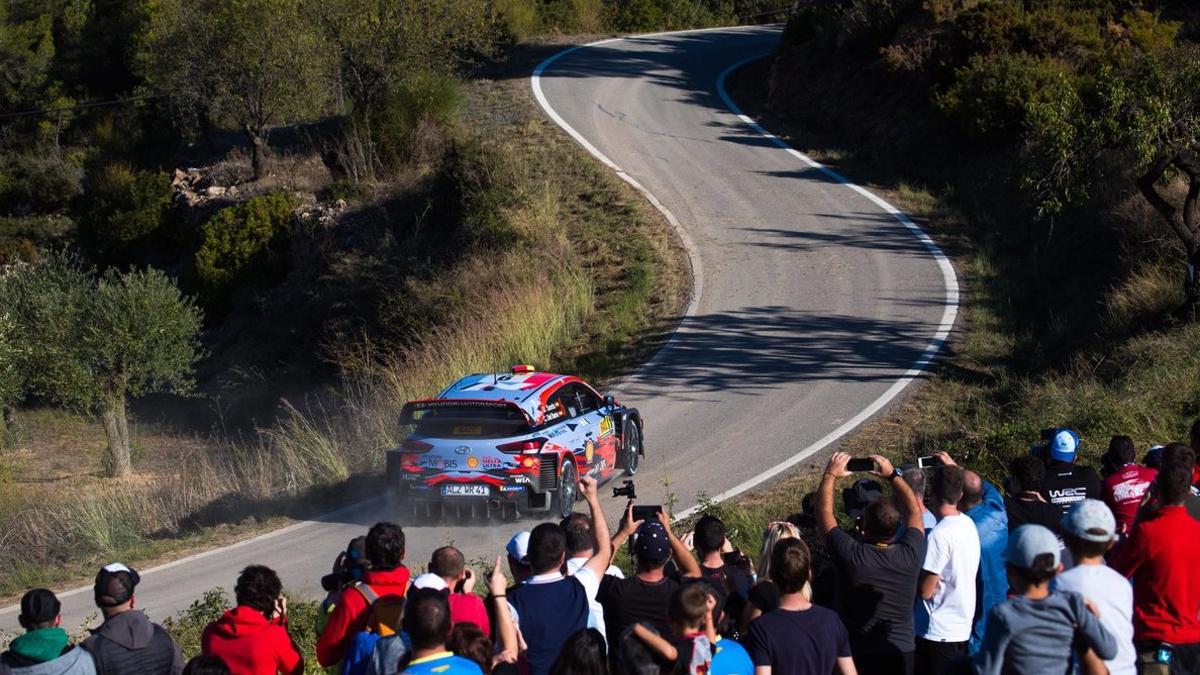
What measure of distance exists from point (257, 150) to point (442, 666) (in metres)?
33.9

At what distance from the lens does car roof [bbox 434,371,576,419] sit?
1411 cm

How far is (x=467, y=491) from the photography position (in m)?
13.7

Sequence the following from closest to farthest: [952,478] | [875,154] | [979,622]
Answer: [952,478], [979,622], [875,154]

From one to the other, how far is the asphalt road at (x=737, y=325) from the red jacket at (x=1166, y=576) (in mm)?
8013

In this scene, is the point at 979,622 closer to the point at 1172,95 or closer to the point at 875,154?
the point at 1172,95

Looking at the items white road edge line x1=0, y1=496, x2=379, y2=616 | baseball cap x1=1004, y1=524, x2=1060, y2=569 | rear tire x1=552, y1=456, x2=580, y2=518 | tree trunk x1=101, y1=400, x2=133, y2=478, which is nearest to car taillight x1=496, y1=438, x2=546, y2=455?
rear tire x1=552, y1=456, x2=580, y2=518

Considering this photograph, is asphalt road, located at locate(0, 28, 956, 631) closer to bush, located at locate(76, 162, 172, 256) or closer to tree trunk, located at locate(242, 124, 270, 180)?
tree trunk, located at locate(242, 124, 270, 180)

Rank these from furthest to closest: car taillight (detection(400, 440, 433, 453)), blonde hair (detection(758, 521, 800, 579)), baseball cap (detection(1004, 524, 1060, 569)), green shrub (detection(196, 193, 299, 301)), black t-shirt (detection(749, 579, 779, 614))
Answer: green shrub (detection(196, 193, 299, 301)), car taillight (detection(400, 440, 433, 453)), blonde hair (detection(758, 521, 800, 579)), black t-shirt (detection(749, 579, 779, 614)), baseball cap (detection(1004, 524, 1060, 569))

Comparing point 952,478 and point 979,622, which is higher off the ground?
point 952,478

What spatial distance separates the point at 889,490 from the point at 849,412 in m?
4.60

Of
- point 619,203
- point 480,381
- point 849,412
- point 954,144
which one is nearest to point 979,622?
point 480,381

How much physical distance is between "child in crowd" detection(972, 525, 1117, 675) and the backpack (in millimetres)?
2659

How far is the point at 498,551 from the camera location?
13.2 metres

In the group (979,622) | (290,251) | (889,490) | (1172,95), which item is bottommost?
(290,251)
